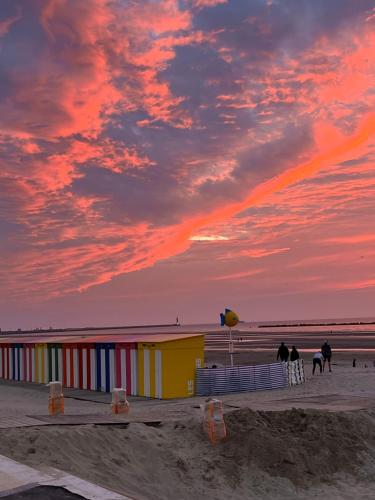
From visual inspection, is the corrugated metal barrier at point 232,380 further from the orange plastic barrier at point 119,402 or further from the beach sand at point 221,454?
the orange plastic barrier at point 119,402

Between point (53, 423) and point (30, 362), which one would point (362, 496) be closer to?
point (53, 423)

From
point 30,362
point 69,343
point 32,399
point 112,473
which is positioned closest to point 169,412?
point 112,473

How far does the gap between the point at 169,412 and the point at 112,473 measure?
6163 mm

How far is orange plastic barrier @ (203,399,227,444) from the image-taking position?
15.0 meters

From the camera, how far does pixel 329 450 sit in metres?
15.3

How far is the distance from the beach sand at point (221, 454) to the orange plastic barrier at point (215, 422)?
0.62ft

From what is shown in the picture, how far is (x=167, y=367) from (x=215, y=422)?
31.4 feet

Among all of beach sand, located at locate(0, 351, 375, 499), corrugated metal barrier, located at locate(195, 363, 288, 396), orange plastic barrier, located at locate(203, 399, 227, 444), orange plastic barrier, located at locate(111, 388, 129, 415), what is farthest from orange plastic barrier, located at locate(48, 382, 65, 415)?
corrugated metal barrier, located at locate(195, 363, 288, 396)

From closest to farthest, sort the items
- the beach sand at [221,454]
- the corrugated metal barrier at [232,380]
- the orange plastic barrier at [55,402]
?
the beach sand at [221,454] → the orange plastic barrier at [55,402] → the corrugated metal barrier at [232,380]

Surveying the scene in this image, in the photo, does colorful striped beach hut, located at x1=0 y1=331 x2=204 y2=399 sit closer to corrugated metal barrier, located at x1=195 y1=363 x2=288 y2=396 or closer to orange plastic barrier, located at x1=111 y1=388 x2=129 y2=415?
corrugated metal barrier, located at x1=195 y1=363 x2=288 y2=396

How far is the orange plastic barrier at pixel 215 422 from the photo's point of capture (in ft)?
49.2

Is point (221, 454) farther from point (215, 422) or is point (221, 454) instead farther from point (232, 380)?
point (232, 380)

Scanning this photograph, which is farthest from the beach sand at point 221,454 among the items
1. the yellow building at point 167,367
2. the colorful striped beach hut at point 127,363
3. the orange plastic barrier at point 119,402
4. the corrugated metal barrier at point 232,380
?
the corrugated metal barrier at point 232,380

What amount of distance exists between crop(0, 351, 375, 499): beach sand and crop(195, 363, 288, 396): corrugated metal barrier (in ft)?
22.9
